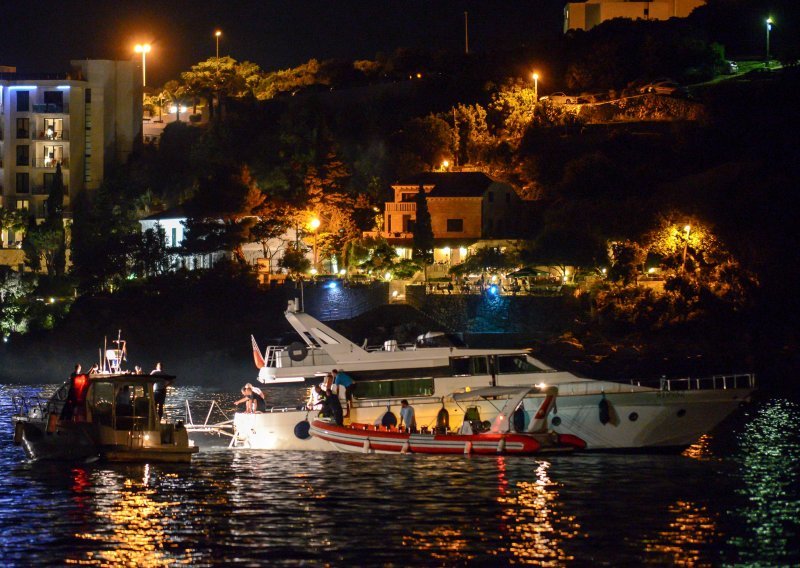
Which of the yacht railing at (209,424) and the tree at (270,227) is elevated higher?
the tree at (270,227)

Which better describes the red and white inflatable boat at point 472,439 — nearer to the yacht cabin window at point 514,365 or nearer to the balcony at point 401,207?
the yacht cabin window at point 514,365

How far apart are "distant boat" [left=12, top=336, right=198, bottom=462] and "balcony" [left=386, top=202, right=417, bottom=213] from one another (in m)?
45.4

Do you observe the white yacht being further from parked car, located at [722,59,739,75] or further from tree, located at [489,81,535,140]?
parked car, located at [722,59,739,75]

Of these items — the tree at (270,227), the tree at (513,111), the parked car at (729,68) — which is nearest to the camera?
the tree at (270,227)

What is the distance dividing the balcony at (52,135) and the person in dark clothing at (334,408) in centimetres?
6254

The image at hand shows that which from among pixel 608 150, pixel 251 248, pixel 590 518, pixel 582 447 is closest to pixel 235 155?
pixel 251 248

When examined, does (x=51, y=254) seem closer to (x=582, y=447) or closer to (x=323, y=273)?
(x=323, y=273)

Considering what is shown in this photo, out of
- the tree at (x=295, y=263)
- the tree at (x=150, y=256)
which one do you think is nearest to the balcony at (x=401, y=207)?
the tree at (x=295, y=263)

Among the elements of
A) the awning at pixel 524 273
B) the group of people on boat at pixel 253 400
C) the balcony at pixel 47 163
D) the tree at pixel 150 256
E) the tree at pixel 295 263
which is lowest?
the group of people on boat at pixel 253 400

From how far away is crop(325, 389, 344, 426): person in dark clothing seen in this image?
1507 inches

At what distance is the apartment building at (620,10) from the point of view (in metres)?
113

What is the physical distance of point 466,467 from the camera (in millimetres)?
36594

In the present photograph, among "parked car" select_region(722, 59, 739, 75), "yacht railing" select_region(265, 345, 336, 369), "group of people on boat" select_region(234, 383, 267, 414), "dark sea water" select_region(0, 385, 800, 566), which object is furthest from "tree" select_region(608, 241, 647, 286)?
"group of people on boat" select_region(234, 383, 267, 414)

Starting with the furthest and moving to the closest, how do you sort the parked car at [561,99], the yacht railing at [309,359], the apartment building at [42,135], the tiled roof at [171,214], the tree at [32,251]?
the apartment building at [42,135] < the parked car at [561,99] < the tree at [32,251] < the tiled roof at [171,214] < the yacht railing at [309,359]
